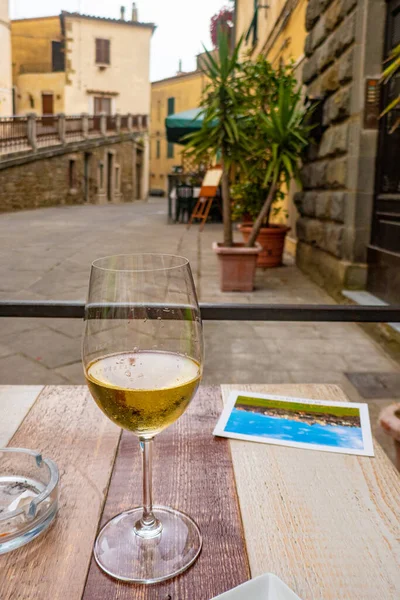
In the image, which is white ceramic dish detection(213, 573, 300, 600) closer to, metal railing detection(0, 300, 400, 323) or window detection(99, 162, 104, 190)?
metal railing detection(0, 300, 400, 323)

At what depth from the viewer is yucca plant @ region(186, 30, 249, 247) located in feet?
14.0

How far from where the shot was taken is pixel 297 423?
2.47 feet

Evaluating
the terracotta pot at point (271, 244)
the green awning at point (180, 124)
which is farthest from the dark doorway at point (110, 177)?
the terracotta pot at point (271, 244)

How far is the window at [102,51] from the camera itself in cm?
2659

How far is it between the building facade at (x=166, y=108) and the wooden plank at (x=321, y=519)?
105 ft

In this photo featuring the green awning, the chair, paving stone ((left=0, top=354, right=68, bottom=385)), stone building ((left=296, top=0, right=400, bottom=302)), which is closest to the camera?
paving stone ((left=0, top=354, right=68, bottom=385))

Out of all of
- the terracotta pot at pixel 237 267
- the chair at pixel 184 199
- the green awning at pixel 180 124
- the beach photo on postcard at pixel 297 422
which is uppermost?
the green awning at pixel 180 124

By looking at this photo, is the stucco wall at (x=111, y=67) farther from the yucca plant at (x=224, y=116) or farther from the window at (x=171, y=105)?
the yucca plant at (x=224, y=116)

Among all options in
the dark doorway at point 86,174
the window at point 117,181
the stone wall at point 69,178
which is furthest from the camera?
the window at point 117,181

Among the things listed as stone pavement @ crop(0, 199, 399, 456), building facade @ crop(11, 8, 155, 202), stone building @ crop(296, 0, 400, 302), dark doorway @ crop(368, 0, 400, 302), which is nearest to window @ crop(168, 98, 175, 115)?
building facade @ crop(11, 8, 155, 202)

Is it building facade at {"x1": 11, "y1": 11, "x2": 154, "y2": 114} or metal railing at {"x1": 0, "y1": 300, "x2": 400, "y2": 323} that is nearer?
metal railing at {"x1": 0, "y1": 300, "x2": 400, "y2": 323}

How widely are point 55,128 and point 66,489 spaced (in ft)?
63.0

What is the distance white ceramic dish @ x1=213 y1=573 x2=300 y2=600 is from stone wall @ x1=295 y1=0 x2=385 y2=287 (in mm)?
3437

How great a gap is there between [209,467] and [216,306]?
0.61 m
